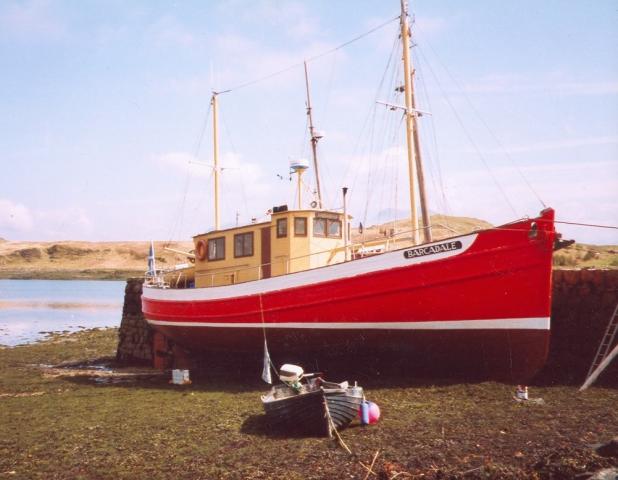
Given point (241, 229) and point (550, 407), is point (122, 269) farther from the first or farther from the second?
point (550, 407)

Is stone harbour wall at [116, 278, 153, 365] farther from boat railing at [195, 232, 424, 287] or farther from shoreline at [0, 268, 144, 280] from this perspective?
shoreline at [0, 268, 144, 280]

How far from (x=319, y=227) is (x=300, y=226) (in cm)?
60

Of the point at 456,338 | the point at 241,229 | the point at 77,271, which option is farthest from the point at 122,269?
the point at 456,338

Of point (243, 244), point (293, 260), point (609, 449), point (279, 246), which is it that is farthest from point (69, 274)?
point (609, 449)

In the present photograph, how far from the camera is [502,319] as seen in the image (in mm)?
11102

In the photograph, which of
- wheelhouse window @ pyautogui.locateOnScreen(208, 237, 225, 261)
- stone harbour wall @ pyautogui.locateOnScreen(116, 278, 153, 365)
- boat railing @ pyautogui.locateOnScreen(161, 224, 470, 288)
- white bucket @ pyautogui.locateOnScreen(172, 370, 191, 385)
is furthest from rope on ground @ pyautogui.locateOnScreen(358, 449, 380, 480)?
stone harbour wall @ pyautogui.locateOnScreen(116, 278, 153, 365)

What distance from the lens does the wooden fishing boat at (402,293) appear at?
35.9ft

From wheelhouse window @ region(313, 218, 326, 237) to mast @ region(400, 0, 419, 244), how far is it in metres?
2.91

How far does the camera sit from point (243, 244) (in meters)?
16.3

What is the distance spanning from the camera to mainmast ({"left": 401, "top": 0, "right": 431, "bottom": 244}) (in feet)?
43.4

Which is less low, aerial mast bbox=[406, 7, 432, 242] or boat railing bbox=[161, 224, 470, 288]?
aerial mast bbox=[406, 7, 432, 242]

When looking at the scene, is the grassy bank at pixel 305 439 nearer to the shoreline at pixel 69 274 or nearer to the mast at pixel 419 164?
the mast at pixel 419 164

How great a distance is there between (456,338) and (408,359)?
4.56 ft

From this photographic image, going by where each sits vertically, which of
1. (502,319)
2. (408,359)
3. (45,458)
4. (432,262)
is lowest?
(45,458)
